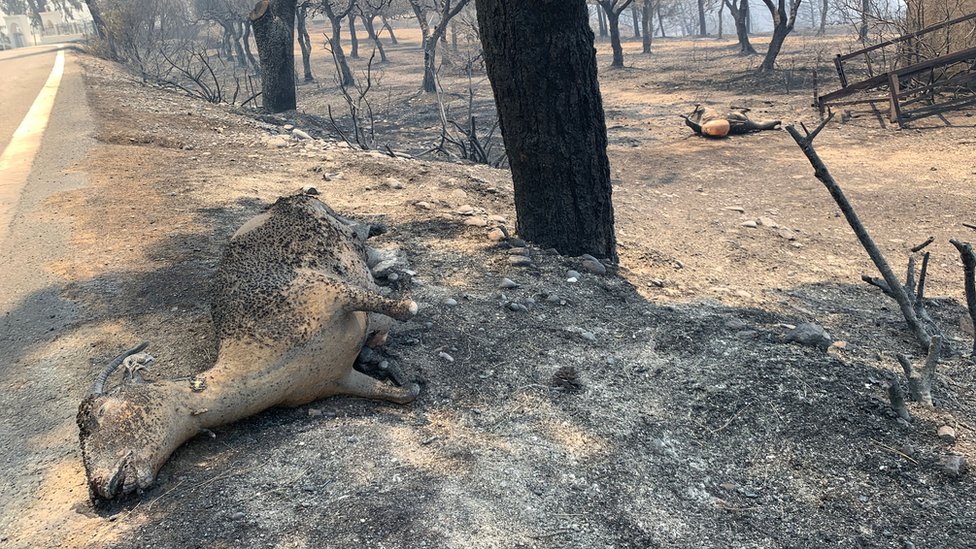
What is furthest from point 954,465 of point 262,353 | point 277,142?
point 277,142

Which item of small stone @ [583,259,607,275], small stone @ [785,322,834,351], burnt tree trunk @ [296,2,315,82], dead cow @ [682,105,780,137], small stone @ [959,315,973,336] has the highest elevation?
burnt tree trunk @ [296,2,315,82]

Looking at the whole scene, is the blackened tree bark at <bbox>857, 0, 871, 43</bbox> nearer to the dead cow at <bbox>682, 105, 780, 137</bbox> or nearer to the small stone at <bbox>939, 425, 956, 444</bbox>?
the dead cow at <bbox>682, 105, 780, 137</bbox>

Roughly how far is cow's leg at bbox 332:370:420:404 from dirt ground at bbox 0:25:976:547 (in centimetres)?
5

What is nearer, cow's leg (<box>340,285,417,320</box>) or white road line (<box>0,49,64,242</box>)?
cow's leg (<box>340,285,417,320</box>)

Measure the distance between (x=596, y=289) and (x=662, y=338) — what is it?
28.2 inches

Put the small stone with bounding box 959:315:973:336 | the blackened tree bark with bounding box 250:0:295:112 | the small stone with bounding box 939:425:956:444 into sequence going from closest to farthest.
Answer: the small stone with bounding box 939:425:956:444
the small stone with bounding box 959:315:973:336
the blackened tree bark with bounding box 250:0:295:112

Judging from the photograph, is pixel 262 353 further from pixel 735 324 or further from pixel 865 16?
pixel 865 16

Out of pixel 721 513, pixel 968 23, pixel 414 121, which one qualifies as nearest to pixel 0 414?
pixel 721 513

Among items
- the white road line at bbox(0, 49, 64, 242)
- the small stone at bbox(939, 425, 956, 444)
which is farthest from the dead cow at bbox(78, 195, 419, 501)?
the white road line at bbox(0, 49, 64, 242)

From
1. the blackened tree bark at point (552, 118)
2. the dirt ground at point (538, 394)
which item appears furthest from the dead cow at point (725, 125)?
the blackened tree bark at point (552, 118)

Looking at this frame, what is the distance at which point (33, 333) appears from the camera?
334cm

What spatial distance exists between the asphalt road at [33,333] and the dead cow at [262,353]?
13.0 inches

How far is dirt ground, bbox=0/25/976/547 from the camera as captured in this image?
2.20 metres

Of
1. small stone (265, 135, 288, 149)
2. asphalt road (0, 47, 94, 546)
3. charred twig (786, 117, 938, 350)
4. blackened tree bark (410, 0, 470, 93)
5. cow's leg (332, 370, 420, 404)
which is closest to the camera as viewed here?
asphalt road (0, 47, 94, 546)
